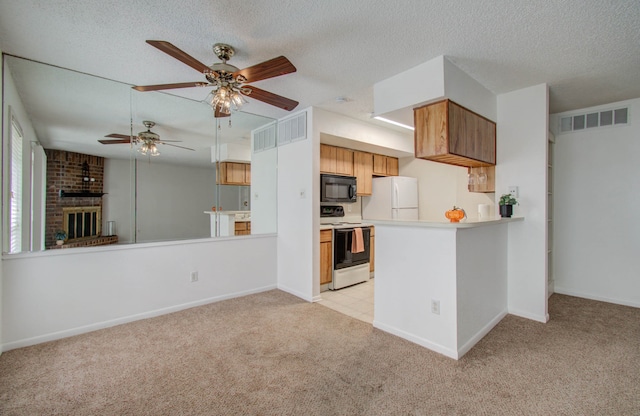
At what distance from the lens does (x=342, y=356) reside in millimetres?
2391

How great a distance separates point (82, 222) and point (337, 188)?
3110 mm

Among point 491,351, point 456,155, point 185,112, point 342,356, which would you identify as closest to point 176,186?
point 185,112

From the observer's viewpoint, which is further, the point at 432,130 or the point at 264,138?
the point at 264,138

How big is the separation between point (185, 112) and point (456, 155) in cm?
321

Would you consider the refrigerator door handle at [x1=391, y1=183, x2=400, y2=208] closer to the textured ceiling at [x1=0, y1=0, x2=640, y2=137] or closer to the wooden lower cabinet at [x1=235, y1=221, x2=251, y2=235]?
the textured ceiling at [x1=0, y1=0, x2=640, y2=137]

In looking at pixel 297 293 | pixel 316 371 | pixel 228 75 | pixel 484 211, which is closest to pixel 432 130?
pixel 484 211

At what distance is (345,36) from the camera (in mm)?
2248

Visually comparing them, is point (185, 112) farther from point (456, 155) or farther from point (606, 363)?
point (606, 363)

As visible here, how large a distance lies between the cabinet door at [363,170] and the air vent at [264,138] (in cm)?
136

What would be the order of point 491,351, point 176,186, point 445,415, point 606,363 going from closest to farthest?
point 445,415 → point 606,363 → point 491,351 → point 176,186

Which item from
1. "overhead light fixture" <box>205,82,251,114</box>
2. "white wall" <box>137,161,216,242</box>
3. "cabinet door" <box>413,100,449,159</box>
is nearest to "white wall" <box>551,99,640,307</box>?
"cabinet door" <box>413,100,449,159</box>

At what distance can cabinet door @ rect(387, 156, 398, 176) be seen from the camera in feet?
17.8

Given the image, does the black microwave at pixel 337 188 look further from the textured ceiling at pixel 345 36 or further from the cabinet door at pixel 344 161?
the textured ceiling at pixel 345 36

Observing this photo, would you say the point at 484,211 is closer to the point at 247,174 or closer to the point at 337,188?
the point at 337,188
